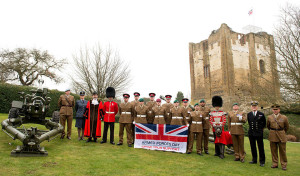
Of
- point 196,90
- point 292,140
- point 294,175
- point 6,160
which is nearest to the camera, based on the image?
point 6,160

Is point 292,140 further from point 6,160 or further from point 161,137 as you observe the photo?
point 6,160

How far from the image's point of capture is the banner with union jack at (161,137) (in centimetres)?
781

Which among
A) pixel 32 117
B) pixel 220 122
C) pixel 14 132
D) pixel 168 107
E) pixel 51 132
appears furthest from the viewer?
pixel 168 107

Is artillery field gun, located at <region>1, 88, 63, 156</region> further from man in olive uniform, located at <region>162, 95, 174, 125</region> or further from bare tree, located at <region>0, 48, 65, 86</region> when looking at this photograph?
bare tree, located at <region>0, 48, 65, 86</region>

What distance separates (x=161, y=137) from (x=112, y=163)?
9.25 ft

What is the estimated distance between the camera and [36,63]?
27672mm

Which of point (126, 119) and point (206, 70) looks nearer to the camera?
point (126, 119)

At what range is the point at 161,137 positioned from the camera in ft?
26.5

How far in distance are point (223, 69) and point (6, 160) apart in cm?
2926

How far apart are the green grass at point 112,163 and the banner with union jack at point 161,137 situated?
387 millimetres

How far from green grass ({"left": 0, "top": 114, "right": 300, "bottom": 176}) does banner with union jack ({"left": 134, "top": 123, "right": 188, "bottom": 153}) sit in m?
0.39

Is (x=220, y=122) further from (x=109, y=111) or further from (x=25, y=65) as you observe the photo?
(x=25, y=65)

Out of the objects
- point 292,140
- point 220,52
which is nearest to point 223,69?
point 220,52

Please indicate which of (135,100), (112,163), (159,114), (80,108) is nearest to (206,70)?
(135,100)
